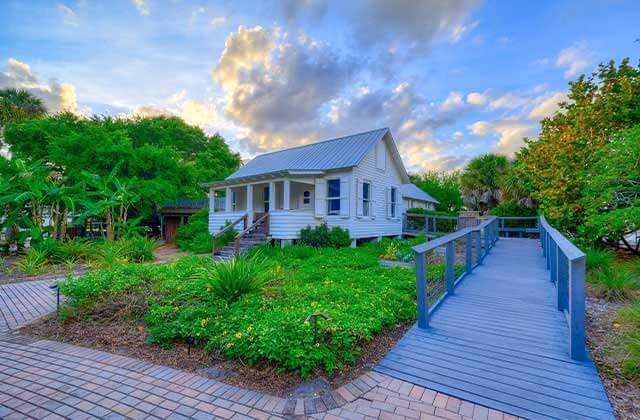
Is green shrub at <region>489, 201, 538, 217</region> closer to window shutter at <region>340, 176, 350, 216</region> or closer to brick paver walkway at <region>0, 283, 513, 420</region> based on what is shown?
window shutter at <region>340, 176, 350, 216</region>

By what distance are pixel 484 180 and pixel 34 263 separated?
2469 centimetres

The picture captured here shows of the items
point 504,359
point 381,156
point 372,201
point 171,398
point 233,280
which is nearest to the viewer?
point 171,398

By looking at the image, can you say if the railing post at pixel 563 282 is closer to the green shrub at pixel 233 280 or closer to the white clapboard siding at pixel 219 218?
the green shrub at pixel 233 280

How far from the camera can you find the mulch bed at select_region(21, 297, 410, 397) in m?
2.88

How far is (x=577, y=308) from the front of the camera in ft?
9.54

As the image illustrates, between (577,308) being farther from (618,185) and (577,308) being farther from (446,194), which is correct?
(446,194)

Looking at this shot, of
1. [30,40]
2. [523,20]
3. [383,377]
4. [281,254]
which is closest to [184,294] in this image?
[383,377]

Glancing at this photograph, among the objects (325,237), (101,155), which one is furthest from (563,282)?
(101,155)

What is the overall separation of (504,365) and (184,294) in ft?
14.5

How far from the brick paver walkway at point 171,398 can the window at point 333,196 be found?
394 inches

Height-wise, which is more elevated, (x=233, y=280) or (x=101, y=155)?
(x=101, y=155)

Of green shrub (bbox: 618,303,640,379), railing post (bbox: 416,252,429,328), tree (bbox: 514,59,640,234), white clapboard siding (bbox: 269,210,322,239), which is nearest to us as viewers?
green shrub (bbox: 618,303,640,379)

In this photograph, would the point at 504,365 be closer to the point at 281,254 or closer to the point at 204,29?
the point at 281,254

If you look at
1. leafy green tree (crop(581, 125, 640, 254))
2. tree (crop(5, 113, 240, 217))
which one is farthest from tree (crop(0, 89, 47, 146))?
leafy green tree (crop(581, 125, 640, 254))
